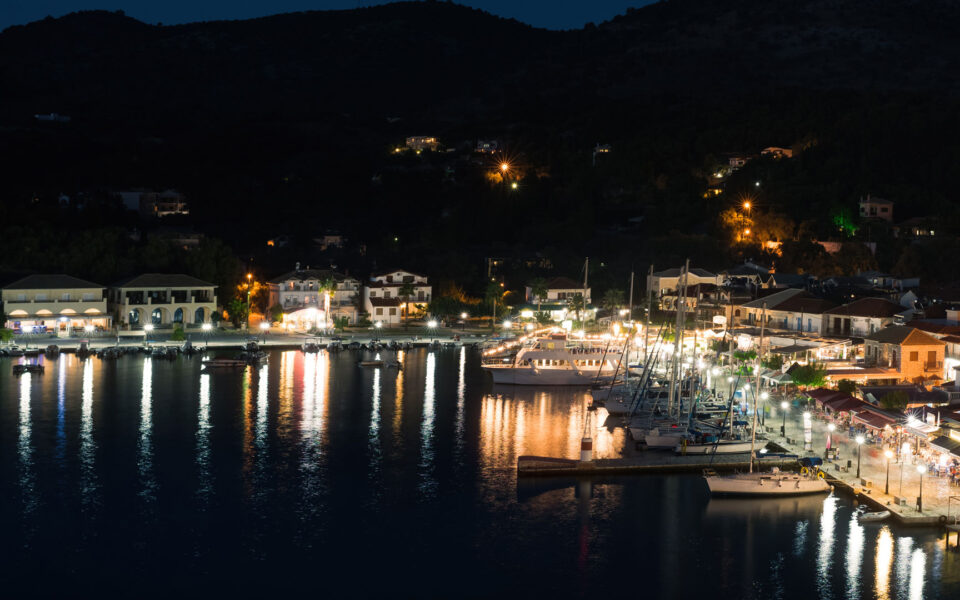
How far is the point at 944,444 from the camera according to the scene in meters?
22.9

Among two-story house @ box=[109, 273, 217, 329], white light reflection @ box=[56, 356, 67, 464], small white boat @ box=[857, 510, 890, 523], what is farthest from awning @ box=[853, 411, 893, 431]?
two-story house @ box=[109, 273, 217, 329]

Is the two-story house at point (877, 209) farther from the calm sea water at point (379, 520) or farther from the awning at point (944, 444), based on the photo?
the awning at point (944, 444)

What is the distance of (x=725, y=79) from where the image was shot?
12912 centimetres

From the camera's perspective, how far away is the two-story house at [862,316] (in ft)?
131

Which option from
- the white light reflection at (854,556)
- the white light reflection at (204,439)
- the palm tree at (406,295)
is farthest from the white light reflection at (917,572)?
the palm tree at (406,295)

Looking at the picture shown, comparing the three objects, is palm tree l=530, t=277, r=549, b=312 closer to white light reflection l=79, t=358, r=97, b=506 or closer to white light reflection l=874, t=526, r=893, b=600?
white light reflection l=79, t=358, r=97, b=506

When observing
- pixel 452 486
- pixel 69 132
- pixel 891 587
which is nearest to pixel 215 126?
pixel 69 132

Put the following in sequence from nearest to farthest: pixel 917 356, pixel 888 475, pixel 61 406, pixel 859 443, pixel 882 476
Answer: pixel 888 475
pixel 882 476
pixel 859 443
pixel 61 406
pixel 917 356

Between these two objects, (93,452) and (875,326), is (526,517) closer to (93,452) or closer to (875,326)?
(93,452)

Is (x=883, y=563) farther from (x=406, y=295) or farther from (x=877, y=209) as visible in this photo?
(x=877, y=209)

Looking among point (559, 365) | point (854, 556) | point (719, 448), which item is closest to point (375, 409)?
point (559, 365)

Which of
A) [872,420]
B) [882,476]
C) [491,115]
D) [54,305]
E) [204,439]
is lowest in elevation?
[204,439]

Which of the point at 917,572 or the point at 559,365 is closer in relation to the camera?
the point at 917,572

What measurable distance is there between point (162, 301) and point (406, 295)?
13.3 m
